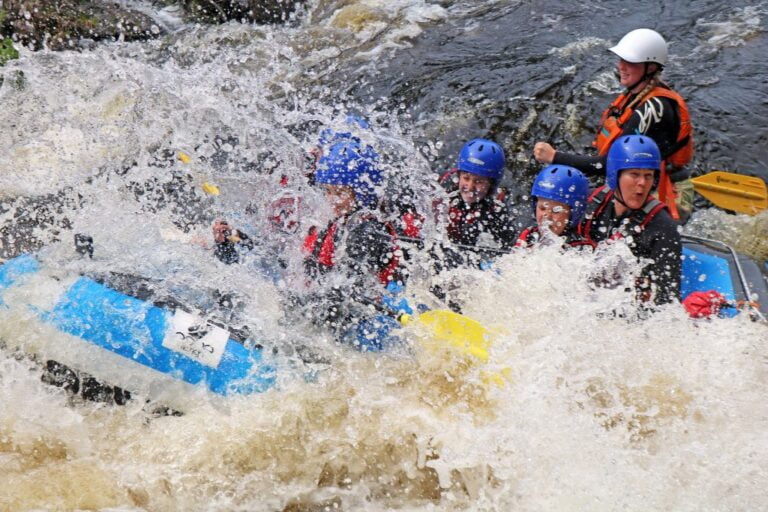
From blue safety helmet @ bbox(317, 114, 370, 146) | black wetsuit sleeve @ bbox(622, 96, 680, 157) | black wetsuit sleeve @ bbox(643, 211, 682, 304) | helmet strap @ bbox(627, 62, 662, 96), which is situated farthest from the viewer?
helmet strap @ bbox(627, 62, 662, 96)

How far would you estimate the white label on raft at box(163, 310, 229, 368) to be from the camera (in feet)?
12.1

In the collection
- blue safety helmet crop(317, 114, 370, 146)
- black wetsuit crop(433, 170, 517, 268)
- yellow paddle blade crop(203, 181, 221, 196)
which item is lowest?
yellow paddle blade crop(203, 181, 221, 196)

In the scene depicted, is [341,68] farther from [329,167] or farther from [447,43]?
[329,167]

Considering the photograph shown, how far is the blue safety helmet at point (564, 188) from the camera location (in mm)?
4160

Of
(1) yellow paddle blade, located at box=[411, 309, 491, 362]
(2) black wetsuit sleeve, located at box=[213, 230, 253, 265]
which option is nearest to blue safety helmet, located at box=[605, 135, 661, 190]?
(1) yellow paddle blade, located at box=[411, 309, 491, 362]

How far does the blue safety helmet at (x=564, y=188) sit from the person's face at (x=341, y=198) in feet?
3.54

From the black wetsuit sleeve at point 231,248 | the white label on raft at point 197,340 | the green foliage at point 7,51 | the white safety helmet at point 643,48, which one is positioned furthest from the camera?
the green foliage at point 7,51

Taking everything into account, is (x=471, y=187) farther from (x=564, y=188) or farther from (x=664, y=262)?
(x=664, y=262)

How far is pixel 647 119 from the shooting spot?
16.6 ft

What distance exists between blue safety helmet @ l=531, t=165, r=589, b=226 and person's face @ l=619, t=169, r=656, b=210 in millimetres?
226

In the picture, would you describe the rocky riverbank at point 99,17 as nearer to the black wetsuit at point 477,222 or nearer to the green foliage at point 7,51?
the green foliage at point 7,51

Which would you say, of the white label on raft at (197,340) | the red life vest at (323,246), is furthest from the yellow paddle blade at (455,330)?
the white label on raft at (197,340)

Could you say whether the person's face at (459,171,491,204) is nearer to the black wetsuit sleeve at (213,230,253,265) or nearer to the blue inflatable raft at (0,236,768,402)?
the blue inflatable raft at (0,236,768,402)

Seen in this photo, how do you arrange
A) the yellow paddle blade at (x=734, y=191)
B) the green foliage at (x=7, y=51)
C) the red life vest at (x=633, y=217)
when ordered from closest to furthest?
the red life vest at (x=633, y=217)
the yellow paddle blade at (x=734, y=191)
the green foliage at (x=7, y=51)
